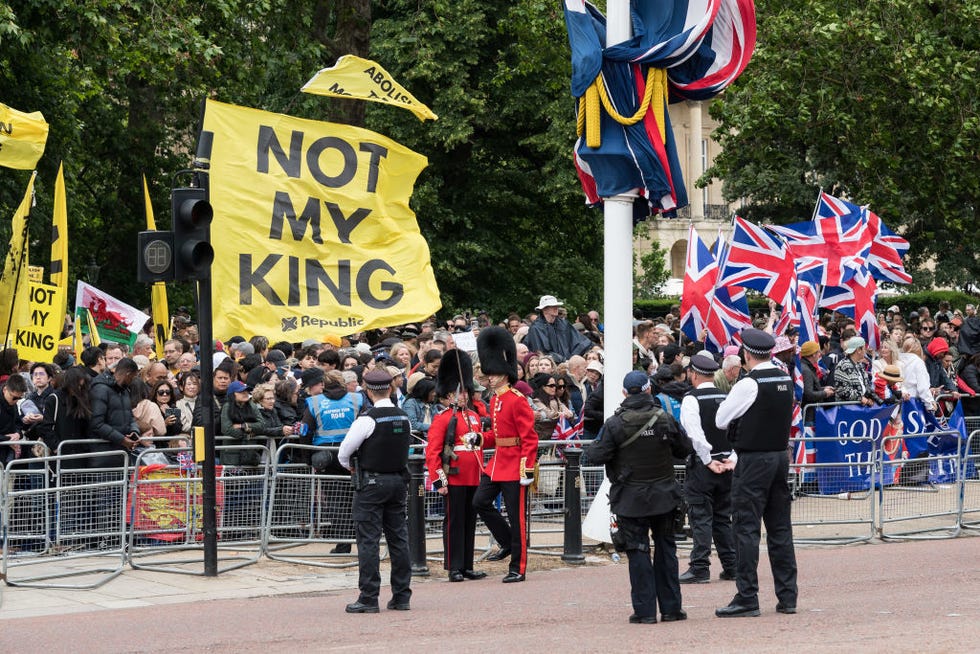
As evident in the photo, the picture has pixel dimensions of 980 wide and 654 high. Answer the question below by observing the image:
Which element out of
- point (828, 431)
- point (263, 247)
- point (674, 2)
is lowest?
point (828, 431)

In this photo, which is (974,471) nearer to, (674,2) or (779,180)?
(674,2)

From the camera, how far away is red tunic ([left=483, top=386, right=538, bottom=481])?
12.4m

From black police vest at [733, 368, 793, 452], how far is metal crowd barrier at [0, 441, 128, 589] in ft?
17.1

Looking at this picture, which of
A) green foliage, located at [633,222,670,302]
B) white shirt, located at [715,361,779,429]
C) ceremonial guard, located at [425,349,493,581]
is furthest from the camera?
green foliage, located at [633,222,670,302]

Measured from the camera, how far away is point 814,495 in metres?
15.3

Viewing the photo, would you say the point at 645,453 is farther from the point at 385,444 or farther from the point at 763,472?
the point at 385,444

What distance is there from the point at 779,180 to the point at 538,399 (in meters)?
25.7

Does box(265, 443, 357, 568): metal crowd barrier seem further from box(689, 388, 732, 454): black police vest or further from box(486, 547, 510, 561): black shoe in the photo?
box(689, 388, 732, 454): black police vest

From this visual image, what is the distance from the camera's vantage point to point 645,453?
33.9 feet

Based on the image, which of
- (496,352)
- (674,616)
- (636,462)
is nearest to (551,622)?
(674,616)

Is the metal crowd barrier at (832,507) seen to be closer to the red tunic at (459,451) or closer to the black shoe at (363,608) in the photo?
the red tunic at (459,451)

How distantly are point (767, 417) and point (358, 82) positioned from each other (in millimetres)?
6578

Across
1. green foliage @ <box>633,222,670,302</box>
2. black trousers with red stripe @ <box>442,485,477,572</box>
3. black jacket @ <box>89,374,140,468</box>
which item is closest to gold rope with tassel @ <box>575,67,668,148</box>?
black trousers with red stripe @ <box>442,485,477,572</box>

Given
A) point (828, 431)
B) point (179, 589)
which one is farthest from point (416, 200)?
point (179, 589)
